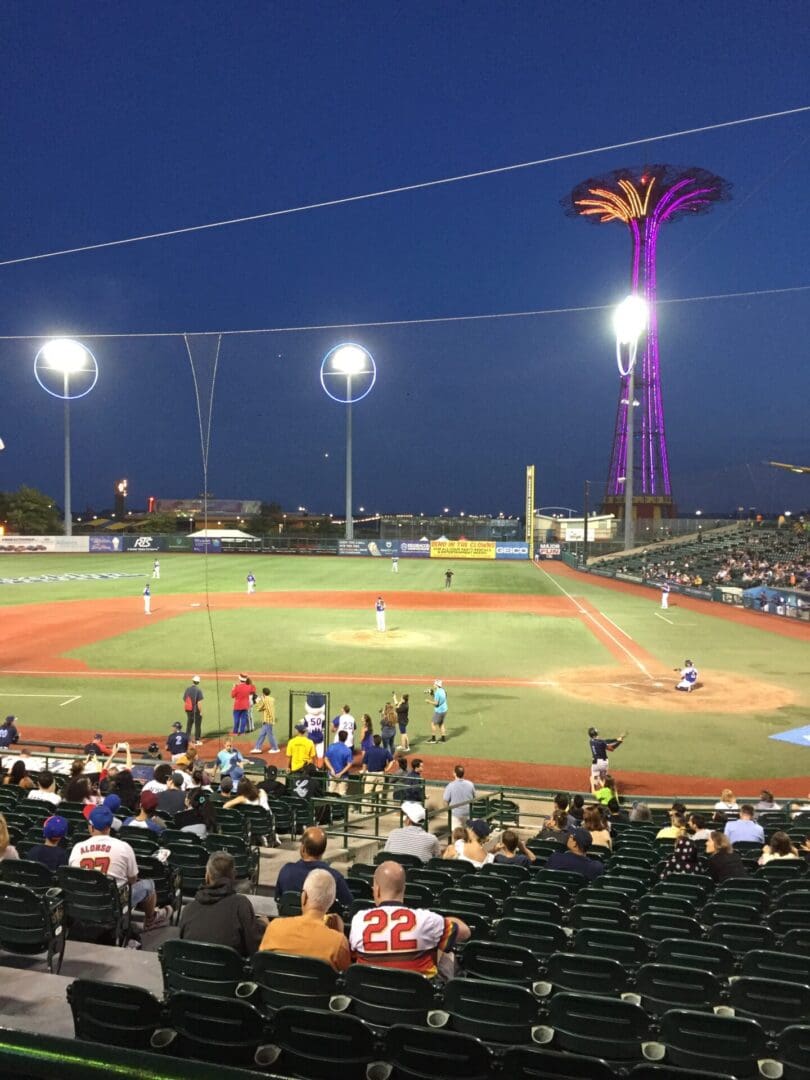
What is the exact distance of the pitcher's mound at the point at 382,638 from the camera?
109 ft

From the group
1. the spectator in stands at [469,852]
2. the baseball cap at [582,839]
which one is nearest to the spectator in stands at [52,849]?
the spectator in stands at [469,852]

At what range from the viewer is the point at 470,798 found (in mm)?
13141

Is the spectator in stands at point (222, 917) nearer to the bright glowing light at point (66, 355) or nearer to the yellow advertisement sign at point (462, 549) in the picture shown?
the bright glowing light at point (66, 355)

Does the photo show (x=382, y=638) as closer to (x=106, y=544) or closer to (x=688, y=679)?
(x=688, y=679)

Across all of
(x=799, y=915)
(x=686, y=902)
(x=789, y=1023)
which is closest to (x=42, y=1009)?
(x=789, y=1023)

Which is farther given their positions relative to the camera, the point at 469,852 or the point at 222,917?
the point at 469,852

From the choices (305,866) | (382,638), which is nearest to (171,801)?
(305,866)

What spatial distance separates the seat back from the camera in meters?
4.53

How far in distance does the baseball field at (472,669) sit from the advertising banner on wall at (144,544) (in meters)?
42.6

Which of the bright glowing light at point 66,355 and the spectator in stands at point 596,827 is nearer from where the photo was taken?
the spectator in stands at point 596,827

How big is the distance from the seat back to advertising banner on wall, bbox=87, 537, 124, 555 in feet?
317

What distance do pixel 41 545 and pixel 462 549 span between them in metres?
49.3

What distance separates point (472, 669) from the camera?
2908 centimetres

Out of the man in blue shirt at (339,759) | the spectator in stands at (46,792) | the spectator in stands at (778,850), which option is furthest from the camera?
the man in blue shirt at (339,759)
